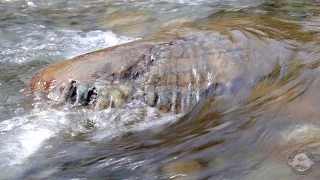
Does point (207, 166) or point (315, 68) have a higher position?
point (315, 68)

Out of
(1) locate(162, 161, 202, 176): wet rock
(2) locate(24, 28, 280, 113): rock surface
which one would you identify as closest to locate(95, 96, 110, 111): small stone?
(2) locate(24, 28, 280, 113): rock surface

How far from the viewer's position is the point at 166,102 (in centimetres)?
403

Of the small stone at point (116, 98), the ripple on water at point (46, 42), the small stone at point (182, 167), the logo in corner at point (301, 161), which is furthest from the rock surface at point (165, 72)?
the ripple on water at point (46, 42)

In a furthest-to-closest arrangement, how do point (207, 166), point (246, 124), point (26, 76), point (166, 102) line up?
point (26, 76)
point (166, 102)
point (246, 124)
point (207, 166)

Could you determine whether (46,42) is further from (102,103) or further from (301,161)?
(301,161)

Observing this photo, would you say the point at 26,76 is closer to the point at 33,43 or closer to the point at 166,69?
the point at 33,43

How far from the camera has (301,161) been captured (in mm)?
2879

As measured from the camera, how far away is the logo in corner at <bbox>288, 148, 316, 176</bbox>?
2809 mm

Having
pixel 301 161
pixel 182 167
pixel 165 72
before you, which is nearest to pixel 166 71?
pixel 165 72

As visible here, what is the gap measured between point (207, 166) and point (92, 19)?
16.2 ft

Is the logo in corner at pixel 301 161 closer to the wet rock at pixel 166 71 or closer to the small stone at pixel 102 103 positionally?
the wet rock at pixel 166 71

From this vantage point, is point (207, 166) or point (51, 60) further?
point (51, 60)

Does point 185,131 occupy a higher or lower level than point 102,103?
lower

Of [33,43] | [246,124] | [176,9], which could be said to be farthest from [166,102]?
[176,9]
